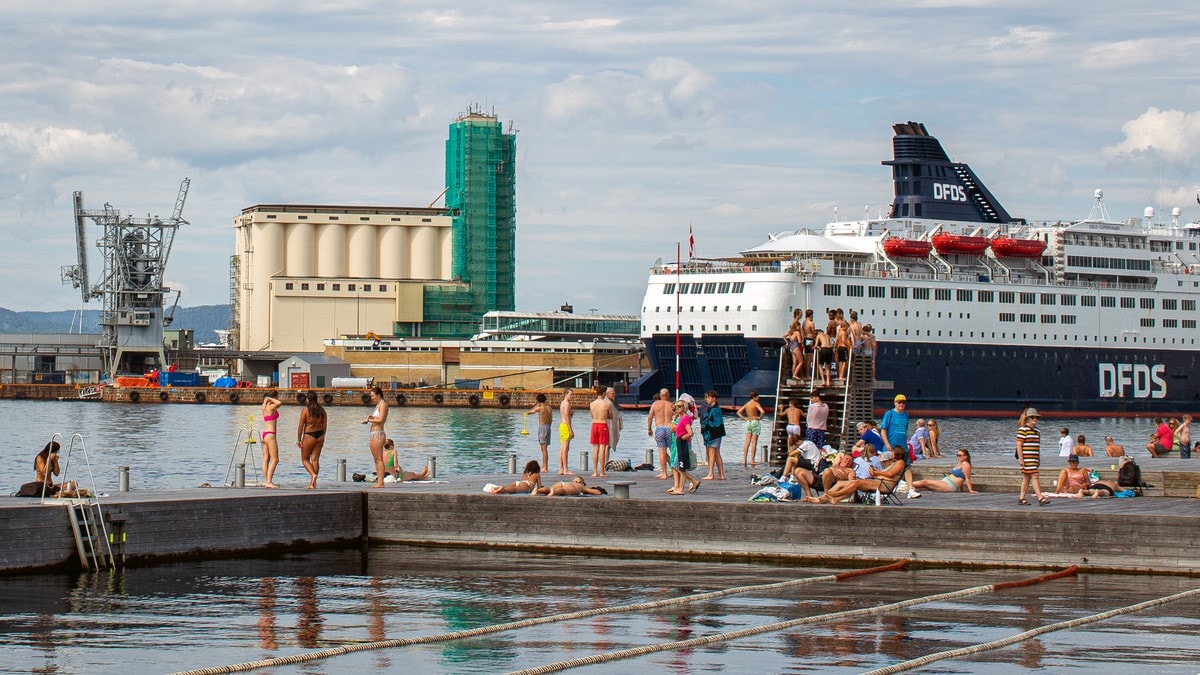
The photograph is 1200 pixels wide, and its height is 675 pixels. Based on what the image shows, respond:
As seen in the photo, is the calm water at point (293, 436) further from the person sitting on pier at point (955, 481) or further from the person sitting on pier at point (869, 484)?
the person sitting on pier at point (869, 484)

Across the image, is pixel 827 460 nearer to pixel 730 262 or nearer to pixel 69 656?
pixel 69 656

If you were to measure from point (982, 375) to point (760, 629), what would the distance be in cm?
7075

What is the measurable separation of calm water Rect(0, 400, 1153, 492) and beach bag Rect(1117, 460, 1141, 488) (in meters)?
7.46

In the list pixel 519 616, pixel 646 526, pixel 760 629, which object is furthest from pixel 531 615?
pixel 646 526

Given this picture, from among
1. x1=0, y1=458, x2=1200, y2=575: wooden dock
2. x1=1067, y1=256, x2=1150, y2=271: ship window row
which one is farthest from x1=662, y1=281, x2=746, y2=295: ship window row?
x1=0, y1=458, x2=1200, y2=575: wooden dock

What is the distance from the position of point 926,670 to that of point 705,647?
82.3 inches

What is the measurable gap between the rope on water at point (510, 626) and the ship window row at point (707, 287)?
61038 mm

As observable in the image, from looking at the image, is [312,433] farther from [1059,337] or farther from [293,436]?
[1059,337]

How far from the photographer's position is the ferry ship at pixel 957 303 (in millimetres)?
81312

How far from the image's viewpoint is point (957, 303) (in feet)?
277

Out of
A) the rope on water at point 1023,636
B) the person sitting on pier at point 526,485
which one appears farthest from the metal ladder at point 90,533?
the rope on water at point 1023,636

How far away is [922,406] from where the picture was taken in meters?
82.4

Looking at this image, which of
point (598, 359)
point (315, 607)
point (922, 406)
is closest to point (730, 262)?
point (922, 406)

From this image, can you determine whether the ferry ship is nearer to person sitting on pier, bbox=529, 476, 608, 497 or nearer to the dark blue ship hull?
the dark blue ship hull
